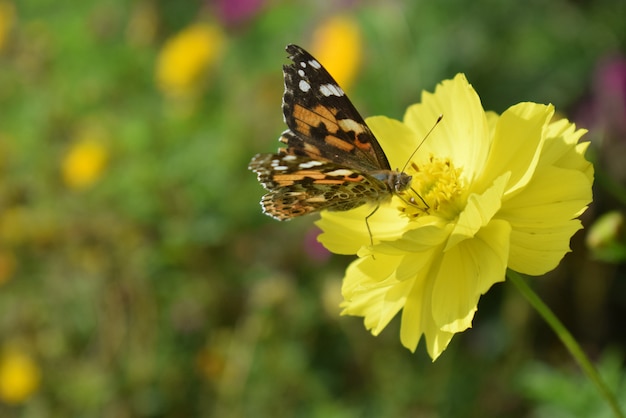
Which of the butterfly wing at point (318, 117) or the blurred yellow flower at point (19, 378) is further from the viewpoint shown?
the blurred yellow flower at point (19, 378)

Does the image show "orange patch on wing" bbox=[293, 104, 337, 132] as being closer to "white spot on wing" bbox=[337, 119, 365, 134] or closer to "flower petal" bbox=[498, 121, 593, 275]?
"white spot on wing" bbox=[337, 119, 365, 134]

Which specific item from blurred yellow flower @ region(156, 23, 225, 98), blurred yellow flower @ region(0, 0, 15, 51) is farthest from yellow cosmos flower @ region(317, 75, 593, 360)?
blurred yellow flower @ region(0, 0, 15, 51)

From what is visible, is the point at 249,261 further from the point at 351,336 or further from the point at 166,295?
the point at 351,336

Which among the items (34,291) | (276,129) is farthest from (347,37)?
(34,291)

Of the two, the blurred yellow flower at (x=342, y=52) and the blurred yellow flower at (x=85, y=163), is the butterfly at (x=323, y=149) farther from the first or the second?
the blurred yellow flower at (x=85, y=163)

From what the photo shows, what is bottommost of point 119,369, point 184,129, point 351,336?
point 351,336

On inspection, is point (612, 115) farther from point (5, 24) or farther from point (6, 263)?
point (5, 24)

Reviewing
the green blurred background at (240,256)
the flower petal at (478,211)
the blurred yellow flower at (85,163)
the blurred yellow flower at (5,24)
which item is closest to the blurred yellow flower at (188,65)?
the green blurred background at (240,256)
